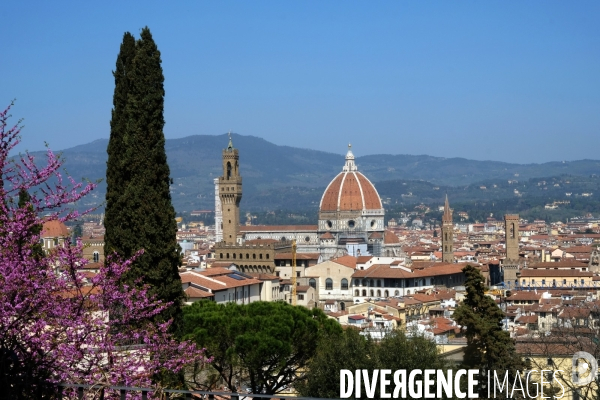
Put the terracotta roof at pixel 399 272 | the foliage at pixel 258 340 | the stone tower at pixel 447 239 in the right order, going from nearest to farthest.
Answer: the foliage at pixel 258 340 → the terracotta roof at pixel 399 272 → the stone tower at pixel 447 239

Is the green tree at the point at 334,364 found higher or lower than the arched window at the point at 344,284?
higher

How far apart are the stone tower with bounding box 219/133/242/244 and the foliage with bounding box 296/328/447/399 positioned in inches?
2251

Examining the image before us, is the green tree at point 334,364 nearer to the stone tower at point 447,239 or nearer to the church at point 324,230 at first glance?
the church at point 324,230

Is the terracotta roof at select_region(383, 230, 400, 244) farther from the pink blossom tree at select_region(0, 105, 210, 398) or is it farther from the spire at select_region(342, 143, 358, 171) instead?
the pink blossom tree at select_region(0, 105, 210, 398)

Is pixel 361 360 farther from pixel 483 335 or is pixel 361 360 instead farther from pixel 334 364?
pixel 483 335

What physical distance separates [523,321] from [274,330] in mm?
20473

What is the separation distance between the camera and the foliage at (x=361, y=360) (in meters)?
18.1

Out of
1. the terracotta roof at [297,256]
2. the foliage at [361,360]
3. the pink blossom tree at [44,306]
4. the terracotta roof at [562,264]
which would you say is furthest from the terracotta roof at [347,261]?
the pink blossom tree at [44,306]

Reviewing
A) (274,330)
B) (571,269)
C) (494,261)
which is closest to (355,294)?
(571,269)

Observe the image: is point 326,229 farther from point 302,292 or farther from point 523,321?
point 523,321

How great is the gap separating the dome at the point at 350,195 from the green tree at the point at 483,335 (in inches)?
2756

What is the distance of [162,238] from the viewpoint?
1359 centimetres

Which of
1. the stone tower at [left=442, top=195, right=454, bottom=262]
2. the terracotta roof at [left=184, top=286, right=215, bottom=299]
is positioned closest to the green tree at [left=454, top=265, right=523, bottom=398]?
the terracotta roof at [left=184, top=286, right=215, bottom=299]

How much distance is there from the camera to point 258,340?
772 inches
